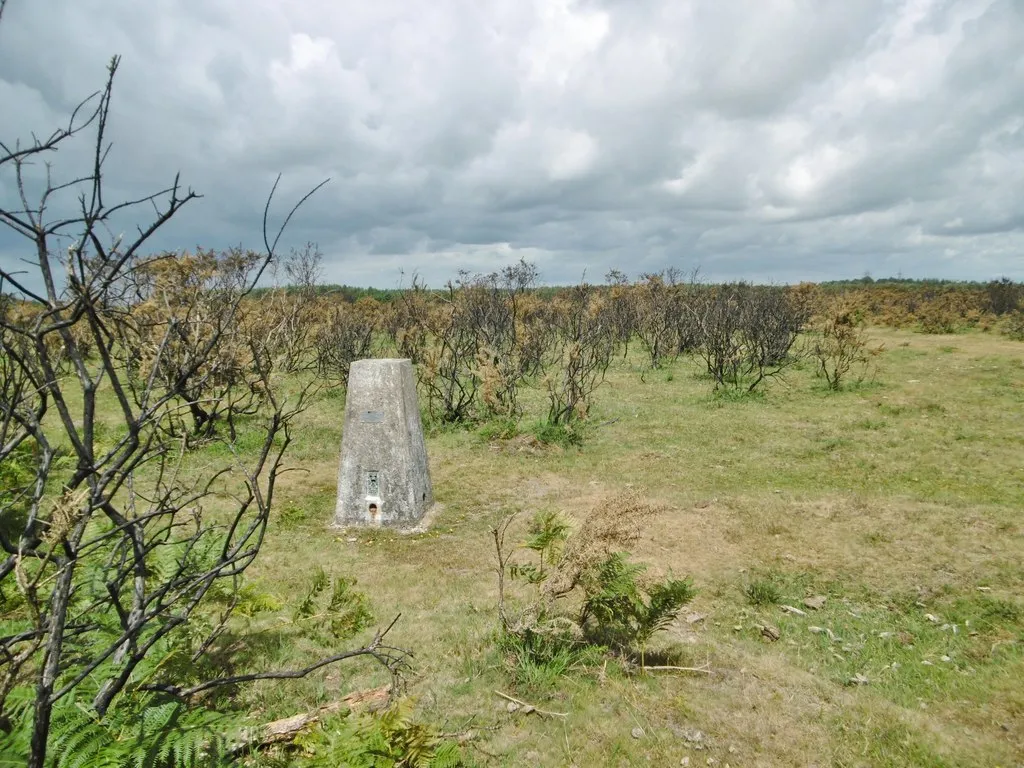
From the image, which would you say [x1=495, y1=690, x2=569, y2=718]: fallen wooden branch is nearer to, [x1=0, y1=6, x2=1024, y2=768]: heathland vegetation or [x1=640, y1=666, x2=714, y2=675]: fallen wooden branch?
[x1=0, y1=6, x2=1024, y2=768]: heathland vegetation

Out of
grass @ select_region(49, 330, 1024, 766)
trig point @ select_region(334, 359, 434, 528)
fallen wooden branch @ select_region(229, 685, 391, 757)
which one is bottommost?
grass @ select_region(49, 330, 1024, 766)

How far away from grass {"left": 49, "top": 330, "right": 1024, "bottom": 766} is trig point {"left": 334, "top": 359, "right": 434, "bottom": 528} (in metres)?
0.26

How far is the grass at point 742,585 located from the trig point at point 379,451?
0.26 meters

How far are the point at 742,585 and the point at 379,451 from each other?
3.76m

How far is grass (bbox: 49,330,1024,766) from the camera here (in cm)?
316

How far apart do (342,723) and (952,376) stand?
1631cm

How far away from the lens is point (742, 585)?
498 centimetres

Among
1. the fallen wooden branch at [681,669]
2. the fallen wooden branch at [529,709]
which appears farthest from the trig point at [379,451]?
the fallen wooden branch at [681,669]

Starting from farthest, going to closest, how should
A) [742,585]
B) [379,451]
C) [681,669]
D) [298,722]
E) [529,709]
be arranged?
[379,451] < [742,585] < [681,669] < [529,709] < [298,722]

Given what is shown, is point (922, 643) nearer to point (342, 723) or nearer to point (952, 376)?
point (342, 723)

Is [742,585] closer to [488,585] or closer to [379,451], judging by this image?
[488,585]

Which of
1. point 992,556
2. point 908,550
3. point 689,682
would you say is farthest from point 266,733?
point 992,556

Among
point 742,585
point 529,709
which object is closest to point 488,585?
point 529,709

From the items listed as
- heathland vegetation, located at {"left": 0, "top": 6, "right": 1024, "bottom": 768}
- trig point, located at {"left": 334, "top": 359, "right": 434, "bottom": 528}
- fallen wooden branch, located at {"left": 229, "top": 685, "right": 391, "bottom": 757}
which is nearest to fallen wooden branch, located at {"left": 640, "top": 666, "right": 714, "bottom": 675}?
heathland vegetation, located at {"left": 0, "top": 6, "right": 1024, "bottom": 768}
